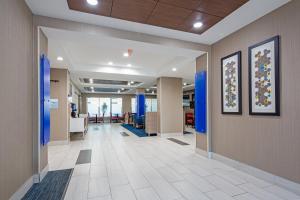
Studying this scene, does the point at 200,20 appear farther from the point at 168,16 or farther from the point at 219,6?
the point at 168,16

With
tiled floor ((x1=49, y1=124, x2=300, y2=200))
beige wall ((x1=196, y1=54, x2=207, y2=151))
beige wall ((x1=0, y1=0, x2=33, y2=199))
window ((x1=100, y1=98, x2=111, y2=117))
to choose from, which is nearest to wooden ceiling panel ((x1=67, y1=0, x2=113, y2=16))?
beige wall ((x1=0, y1=0, x2=33, y2=199))

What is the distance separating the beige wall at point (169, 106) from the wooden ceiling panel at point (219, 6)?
458 centimetres

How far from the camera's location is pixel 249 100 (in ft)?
9.20

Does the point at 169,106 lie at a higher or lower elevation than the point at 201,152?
higher

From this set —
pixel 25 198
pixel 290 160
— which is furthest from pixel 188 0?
pixel 25 198

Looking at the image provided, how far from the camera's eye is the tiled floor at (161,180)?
2.14 meters

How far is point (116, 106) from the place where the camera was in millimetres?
15430

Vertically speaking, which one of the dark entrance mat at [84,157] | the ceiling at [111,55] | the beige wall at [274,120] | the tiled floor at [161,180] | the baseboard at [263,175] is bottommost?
the dark entrance mat at [84,157]

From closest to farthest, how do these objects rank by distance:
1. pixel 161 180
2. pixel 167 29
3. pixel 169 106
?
pixel 161 180, pixel 167 29, pixel 169 106

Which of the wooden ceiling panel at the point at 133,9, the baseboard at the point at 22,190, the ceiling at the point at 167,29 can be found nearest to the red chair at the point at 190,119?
the ceiling at the point at 167,29

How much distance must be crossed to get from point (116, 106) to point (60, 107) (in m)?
10.0

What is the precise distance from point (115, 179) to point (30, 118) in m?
1.76

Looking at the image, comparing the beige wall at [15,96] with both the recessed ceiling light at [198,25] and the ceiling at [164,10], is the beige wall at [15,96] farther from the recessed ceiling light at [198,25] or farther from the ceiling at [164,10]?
the recessed ceiling light at [198,25]

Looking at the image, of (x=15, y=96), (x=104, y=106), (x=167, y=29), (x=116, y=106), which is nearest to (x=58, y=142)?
(x=15, y=96)
